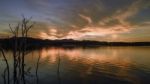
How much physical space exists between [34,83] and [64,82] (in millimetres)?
4283

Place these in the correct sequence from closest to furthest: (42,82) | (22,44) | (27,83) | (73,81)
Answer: (22,44) → (27,83) → (42,82) → (73,81)

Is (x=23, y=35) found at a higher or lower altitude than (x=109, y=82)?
higher

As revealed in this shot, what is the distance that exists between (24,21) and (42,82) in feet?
44.2

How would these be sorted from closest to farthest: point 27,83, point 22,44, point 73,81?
point 22,44, point 27,83, point 73,81

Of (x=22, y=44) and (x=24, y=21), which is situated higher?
(x=24, y=21)

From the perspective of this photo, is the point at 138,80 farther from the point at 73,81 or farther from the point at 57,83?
the point at 57,83

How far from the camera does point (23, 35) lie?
13.0m

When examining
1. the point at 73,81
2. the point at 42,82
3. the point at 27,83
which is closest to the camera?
the point at 27,83

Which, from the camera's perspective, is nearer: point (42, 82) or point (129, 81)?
point (42, 82)

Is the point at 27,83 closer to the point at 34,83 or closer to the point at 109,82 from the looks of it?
the point at 34,83

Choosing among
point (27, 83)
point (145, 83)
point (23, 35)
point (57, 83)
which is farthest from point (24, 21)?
point (145, 83)

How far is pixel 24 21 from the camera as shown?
43.1ft

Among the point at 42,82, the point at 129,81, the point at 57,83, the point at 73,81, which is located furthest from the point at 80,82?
the point at 129,81

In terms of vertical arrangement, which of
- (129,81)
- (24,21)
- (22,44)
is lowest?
(129,81)
